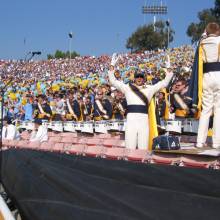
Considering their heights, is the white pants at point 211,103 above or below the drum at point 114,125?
above

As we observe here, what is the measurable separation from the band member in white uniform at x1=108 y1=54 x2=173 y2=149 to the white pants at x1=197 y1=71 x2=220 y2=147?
2.33 ft

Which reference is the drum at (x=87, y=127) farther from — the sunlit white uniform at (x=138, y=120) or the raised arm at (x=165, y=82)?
the raised arm at (x=165, y=82)

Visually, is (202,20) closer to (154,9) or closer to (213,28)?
(154,9)

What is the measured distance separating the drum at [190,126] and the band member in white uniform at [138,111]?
2.04 meters

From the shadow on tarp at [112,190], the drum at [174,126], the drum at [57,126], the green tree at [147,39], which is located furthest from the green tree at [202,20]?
the shadow on tarp at [112,190]

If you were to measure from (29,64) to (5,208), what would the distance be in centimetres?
5022

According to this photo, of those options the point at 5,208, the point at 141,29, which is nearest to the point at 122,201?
the point at 5,208

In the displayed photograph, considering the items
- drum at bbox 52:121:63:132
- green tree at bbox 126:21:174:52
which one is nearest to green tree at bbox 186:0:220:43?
green tree at bbox 126:21:174:52

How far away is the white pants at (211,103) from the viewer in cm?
676

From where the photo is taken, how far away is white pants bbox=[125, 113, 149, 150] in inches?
296

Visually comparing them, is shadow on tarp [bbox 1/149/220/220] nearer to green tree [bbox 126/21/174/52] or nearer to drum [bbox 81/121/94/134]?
drum [bbox 81/121/94/134]

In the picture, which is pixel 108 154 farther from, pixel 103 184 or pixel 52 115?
pixel 52 115

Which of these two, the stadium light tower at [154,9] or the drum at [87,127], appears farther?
the stadium light tower at [154,9]

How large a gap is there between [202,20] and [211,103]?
2394 inches
